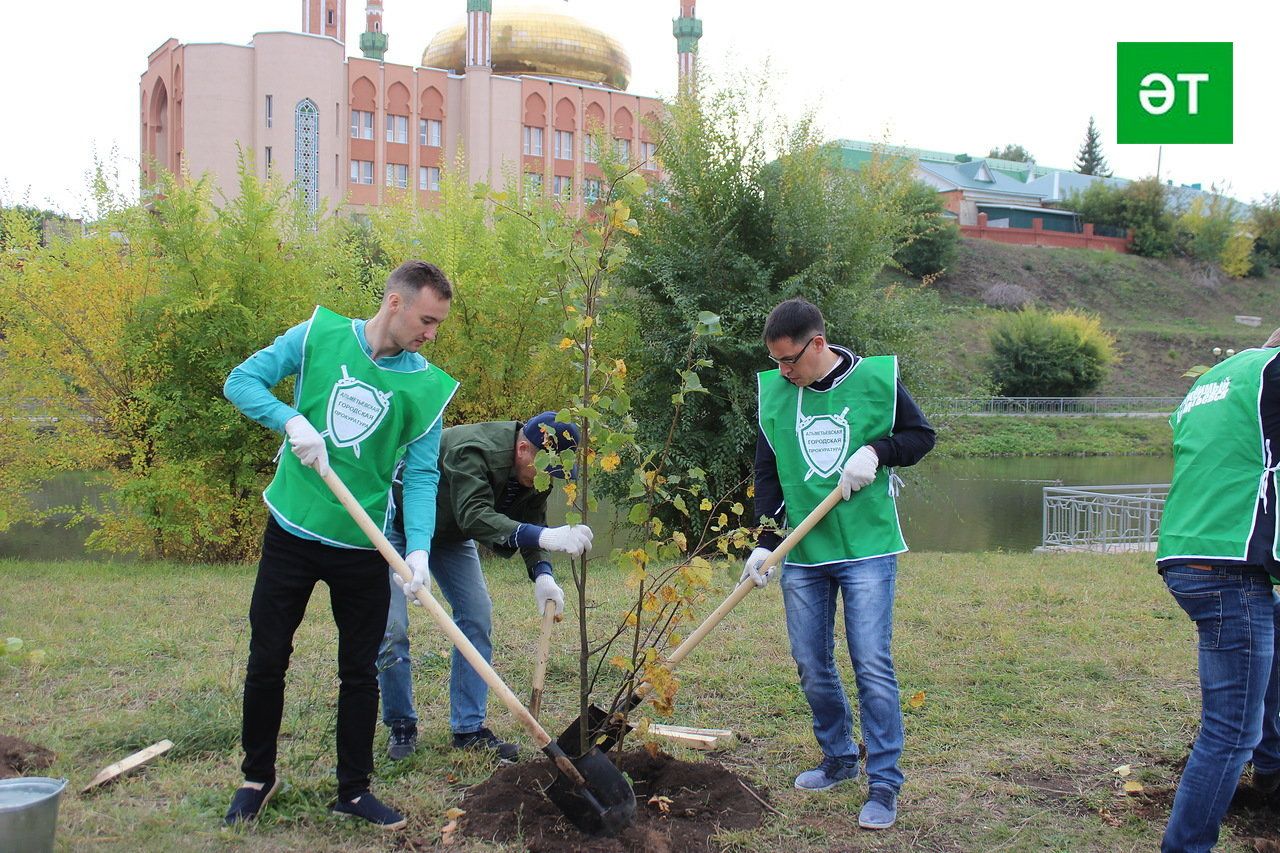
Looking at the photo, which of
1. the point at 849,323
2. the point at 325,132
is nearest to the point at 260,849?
the point at 849,323

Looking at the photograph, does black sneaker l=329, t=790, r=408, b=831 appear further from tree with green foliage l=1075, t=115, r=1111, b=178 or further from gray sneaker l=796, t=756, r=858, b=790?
tree with green foliage l=1075, t=115, r=1111, b=178

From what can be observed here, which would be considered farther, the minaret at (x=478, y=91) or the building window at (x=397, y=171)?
the minaret at (x=478, y=91)

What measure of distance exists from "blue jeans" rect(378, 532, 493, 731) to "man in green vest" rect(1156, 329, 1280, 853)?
2.43m

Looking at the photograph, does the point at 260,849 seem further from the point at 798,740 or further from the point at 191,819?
the point at 798,740

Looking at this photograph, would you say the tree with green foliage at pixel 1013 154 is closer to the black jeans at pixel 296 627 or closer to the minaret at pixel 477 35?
the minaret at pixel 477 35

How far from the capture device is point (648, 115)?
39.3 feet

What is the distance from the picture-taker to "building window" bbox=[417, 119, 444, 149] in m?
51.2

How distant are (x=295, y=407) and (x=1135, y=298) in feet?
175

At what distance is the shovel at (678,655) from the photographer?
11.5 ft

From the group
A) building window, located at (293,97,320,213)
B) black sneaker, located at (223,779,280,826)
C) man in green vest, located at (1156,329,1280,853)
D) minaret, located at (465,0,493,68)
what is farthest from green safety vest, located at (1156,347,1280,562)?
minaret, located at (465,0,493,68)

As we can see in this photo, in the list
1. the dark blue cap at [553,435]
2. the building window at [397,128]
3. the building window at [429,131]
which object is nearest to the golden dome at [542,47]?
the building window at [429,131]

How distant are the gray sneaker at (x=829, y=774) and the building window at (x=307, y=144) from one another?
151 feet

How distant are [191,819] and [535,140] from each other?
52.5m

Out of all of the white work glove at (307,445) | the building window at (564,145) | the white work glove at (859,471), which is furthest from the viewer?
the building window at (564,145)
